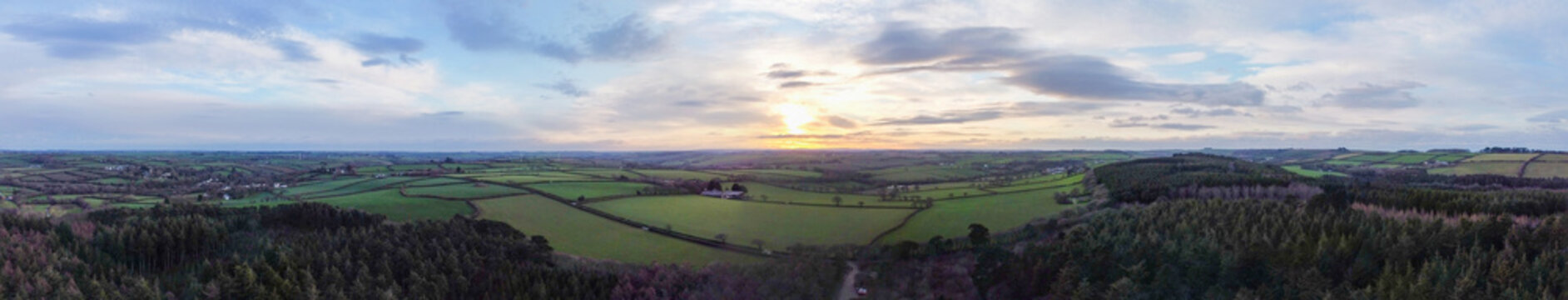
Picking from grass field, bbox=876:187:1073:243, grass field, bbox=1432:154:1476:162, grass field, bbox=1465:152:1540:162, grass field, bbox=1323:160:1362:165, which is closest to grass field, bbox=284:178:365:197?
grass field, bbox=876:187:1073:243

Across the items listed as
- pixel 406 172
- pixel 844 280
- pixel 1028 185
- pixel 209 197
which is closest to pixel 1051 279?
pixel 844 280

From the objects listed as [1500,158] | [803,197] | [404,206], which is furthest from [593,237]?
[1500,158]

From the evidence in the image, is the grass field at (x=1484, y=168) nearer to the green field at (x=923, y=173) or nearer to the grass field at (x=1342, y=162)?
the grass field at (x=1342, y=162)

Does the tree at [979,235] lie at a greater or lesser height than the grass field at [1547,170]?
lesser

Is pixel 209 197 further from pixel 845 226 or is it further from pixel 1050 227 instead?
pixel 1050 227

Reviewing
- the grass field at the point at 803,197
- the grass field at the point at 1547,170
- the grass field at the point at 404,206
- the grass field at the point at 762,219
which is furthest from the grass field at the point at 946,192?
the grass field at the point at 1547,170

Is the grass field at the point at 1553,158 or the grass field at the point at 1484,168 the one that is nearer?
the grass field at the point at 1484,168

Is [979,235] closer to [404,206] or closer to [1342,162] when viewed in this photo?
[404,206]
